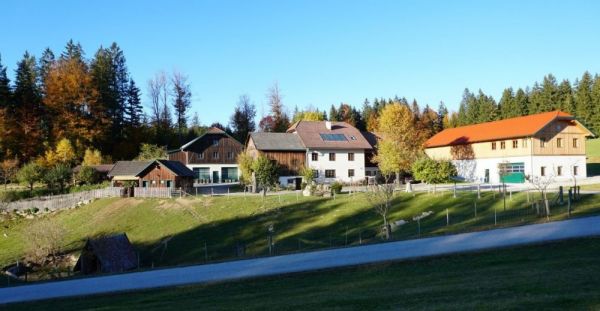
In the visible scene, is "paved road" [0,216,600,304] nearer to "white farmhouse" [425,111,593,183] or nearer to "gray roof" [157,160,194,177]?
"white farmhouse" [425,111,593,183]

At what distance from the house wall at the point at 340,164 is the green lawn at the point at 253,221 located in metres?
18.3

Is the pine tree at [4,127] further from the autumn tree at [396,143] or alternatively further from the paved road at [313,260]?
the paved road at [313,260]

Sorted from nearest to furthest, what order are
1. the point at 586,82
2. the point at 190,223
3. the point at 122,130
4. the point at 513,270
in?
1. the point at 513,270
2. the point at 190,223
3. the point at 122,130
4. the point at 586,82

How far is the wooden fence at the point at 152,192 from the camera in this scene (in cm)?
5031

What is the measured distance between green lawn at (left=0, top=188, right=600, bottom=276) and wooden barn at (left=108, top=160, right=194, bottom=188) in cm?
549

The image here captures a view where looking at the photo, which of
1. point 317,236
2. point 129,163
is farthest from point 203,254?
point 129,163

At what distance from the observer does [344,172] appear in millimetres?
64812

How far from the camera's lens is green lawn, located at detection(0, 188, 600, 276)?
28562 mm

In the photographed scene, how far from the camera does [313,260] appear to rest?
20.0 meters

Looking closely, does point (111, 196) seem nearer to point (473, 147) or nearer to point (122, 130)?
point (122, 130)

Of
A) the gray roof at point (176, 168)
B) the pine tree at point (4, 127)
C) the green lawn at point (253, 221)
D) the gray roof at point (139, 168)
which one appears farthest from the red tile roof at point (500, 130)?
the pine tree at point (4, 127)

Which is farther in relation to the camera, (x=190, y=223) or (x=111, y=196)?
(x=111, y=196)

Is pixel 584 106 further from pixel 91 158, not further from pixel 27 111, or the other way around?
pixel 27 111

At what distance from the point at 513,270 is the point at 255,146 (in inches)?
1969
